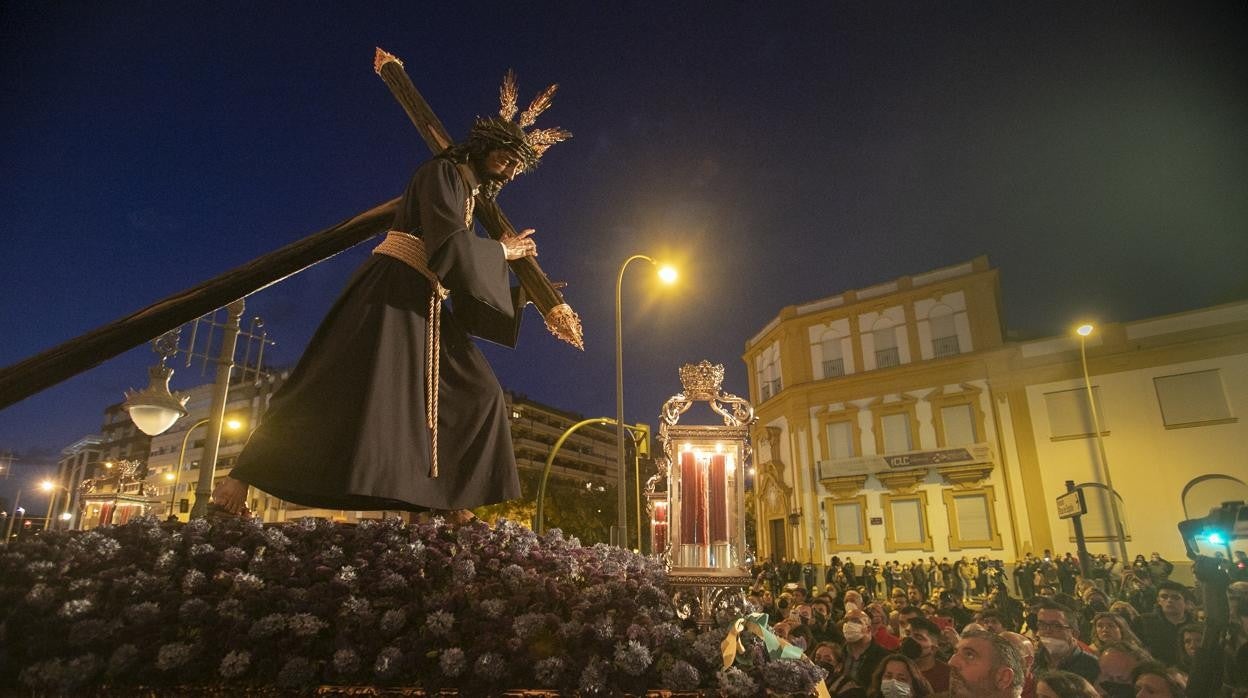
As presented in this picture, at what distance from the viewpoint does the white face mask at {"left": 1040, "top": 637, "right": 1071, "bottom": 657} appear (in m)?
6.04

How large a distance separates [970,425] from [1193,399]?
7.53 meters

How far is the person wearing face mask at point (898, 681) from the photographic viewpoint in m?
4.63

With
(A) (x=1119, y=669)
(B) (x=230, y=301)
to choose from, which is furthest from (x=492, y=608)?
(A) (x=1119, y=669)

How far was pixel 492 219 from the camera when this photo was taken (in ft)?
15.2

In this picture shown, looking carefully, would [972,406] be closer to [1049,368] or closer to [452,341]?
[1049,368]

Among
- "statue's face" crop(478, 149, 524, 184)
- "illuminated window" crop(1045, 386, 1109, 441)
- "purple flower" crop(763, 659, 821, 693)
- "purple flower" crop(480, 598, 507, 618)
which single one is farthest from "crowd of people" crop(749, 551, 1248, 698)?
"illuminated window" crop(1045, 386, 1109, 441)

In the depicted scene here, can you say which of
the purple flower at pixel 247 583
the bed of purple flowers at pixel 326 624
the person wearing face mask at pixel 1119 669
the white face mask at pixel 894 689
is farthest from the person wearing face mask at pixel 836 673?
the purple flower at pixel 247 583

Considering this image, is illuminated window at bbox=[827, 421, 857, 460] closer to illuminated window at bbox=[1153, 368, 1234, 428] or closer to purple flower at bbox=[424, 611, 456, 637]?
illuminated window at bbox=[1153, 368, 1234, 428]

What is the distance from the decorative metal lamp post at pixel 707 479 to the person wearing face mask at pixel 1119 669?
3.20m

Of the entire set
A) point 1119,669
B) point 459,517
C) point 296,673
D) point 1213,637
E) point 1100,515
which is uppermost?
point 1100,515

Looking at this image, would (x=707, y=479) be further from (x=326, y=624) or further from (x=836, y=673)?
(x=326, y=624)

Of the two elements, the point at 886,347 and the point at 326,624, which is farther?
the point at 886,347

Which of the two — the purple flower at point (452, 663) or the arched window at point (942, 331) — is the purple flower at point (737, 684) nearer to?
the purple flower at point (452, 663)

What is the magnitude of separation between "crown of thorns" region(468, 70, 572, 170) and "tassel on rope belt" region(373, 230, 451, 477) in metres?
0.89
